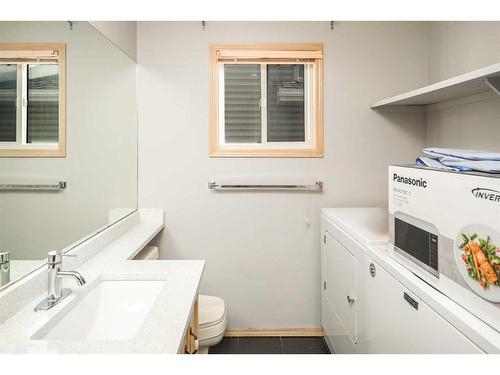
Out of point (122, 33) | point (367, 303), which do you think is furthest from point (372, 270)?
point (122, 33)

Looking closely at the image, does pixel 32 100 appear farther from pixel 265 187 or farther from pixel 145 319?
pixel 265 187

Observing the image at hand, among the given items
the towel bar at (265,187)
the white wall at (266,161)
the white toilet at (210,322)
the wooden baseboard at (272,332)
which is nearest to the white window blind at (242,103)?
the white wall at (266,161)

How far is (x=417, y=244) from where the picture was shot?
1176 millimetres

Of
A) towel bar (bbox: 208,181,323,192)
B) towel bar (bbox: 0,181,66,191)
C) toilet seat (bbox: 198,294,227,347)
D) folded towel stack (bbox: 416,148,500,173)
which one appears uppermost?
folded towel stack (bbox: 416,148,500,173)

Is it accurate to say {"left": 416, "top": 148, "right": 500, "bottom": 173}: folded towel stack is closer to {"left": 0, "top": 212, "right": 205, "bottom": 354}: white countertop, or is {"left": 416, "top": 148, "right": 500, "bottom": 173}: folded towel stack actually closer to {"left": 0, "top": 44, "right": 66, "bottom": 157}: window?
{"left": 0, "top": 212, "right": 205, "bottom": 354}: white countertop

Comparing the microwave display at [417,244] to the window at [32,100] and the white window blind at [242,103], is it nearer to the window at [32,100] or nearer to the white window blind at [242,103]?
the white window blind at [242,103]

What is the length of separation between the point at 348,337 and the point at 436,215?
1021 millimetres

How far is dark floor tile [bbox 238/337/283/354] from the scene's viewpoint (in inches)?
88.3

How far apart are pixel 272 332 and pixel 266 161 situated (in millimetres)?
1317

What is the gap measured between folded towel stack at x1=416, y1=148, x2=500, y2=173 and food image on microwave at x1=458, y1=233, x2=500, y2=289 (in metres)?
0.20

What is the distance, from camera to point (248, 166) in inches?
95.2

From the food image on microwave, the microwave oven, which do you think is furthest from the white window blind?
the food image on microwave

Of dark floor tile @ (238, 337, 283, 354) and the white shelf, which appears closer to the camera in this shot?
the white shelf
